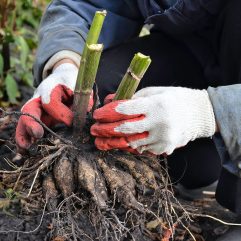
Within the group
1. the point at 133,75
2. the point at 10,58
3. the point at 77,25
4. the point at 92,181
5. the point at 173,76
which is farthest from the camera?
the point at 10,58

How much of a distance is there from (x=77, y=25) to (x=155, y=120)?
65cm

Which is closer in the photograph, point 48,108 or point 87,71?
point 87,71

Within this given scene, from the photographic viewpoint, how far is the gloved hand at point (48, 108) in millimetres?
1360

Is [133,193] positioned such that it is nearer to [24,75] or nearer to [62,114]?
[62,114]

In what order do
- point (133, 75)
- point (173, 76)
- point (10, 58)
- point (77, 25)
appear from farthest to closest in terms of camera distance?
point (10, 58)
point (173, 76)
point (77, 25)
point (133, 75)

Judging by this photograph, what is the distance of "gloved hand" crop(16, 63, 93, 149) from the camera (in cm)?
136

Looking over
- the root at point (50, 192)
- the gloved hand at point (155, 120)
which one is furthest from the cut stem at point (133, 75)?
the root at point (50, 192)

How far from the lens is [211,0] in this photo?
5.05 feet

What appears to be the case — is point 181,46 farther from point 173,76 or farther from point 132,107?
point 132,107

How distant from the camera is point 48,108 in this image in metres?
1.37

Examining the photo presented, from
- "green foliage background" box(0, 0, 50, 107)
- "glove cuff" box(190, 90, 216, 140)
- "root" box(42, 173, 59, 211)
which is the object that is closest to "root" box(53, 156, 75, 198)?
"root" box(42, 173, 59, 211)

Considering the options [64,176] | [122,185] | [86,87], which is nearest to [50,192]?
[64,176]

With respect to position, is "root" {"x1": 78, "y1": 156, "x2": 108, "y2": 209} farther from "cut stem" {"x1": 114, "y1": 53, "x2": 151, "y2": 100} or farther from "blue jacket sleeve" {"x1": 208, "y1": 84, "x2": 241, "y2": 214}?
"blue jacket sleeve" {"x1": 208, "y1": 84, "x2": 241, "y2": 214}

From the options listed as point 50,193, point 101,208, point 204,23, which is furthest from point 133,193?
point 204,23
